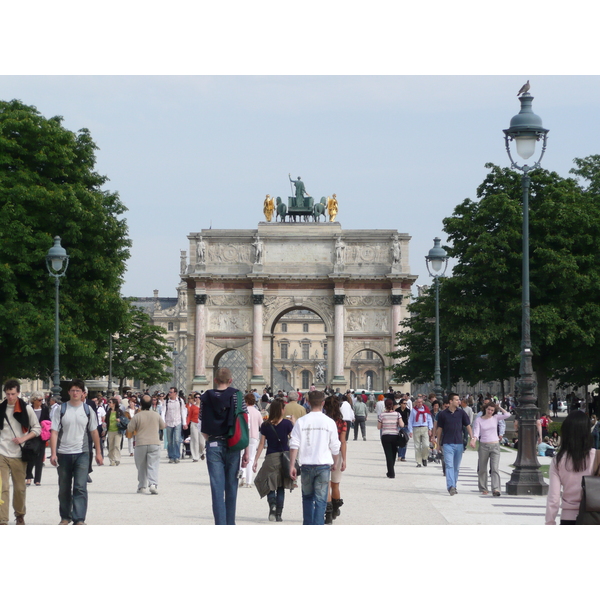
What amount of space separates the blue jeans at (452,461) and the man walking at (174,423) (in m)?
9.32

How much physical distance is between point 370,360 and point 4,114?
120982 millimetres

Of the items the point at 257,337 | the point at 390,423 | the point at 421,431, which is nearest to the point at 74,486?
the point at 390,423

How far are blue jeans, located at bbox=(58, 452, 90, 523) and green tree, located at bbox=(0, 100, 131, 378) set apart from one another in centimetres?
2224

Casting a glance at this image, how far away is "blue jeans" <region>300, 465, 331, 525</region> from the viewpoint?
12.1 m

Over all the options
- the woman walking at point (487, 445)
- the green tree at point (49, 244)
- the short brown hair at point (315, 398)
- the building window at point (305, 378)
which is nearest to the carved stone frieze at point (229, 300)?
the green tree at point (49, 244)

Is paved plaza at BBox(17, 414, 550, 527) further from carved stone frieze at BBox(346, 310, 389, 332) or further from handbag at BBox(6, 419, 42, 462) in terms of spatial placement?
carved stone frieze at BBox(346, 310, 389, 332)

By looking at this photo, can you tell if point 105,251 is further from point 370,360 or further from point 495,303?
point 370,360

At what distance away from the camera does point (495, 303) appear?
143ft

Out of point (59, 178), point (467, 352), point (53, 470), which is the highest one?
point (59, 178)

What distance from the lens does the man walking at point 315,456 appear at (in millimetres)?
12102

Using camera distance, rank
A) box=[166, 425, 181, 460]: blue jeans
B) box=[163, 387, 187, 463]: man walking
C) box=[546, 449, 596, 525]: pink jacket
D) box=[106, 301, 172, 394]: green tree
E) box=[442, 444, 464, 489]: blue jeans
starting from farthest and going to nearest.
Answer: box=[106, 301, 172, 394]: green tree
box=[166, 425, 181, 460]: blue jeans
box=[163, 387, 187, 463]: man walking
box=[442, 444, 464, 489]: blue jeans
box=[546, 449, 596, 525]: pink jacket

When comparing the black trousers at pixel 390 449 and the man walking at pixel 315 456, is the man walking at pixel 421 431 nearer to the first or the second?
the black trousers at pixel 390 449

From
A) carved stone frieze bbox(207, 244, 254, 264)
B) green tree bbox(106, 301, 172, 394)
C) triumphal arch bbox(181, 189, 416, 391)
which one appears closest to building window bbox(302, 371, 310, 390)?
green tree bbox(106, 301, 172, 394)

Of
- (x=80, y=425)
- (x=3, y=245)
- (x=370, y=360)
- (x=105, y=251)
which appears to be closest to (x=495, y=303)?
(x=105, y=251)
